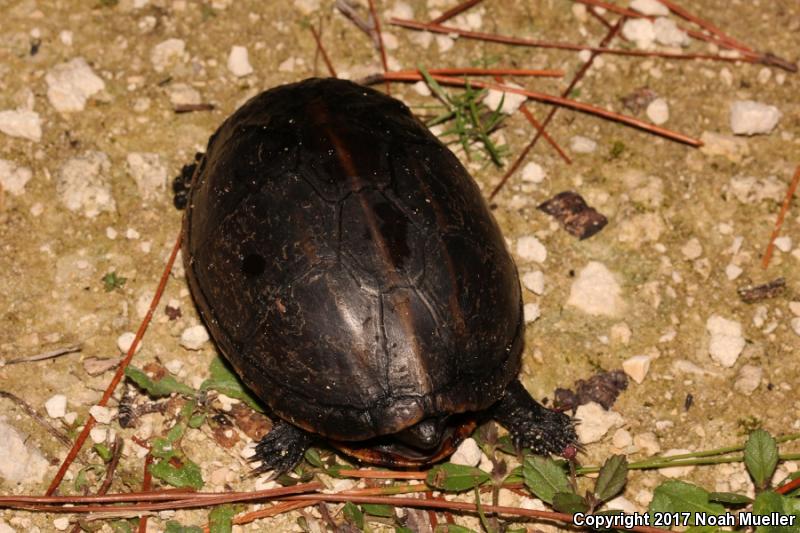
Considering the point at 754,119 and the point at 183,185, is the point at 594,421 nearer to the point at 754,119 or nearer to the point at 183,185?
the point at 754,119

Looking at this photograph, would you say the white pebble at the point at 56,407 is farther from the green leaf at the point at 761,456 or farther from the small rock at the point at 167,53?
the green leaf at the point at 761,456

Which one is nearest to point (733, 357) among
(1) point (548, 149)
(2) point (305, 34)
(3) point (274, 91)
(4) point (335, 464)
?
(1) point (548, 149)

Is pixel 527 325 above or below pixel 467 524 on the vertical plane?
above

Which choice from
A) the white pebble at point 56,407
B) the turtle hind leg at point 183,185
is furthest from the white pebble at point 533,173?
the white pebble at point 56,407

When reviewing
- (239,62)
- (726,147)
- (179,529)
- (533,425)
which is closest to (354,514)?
(179,529)

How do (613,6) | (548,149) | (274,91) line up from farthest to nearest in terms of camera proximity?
(613,6) < (548,149) < (274,91)

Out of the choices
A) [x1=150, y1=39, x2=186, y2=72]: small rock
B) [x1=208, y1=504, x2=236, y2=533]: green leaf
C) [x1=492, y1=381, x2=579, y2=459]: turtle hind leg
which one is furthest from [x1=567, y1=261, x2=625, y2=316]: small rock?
[x1=150, y1=39, x2=186, y2=72]: small rock

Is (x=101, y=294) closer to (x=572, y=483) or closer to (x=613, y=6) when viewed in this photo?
(x=572, y=483)
